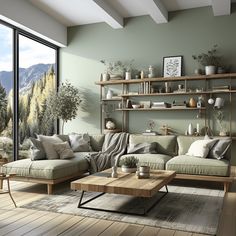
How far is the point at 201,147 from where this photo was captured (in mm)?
5109

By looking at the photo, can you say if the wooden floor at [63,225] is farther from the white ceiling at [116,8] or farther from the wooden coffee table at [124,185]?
the white ceiling at [116,8]

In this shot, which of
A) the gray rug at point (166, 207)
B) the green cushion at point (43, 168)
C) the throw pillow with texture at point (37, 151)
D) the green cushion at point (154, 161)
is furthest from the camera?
the green cushion at point (154, 161)

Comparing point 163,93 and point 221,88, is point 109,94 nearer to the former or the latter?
point 163,93

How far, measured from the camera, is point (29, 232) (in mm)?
2957

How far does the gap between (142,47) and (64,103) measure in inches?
85.7

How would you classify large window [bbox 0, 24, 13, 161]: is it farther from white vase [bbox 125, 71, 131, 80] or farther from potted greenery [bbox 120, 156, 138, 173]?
potted greenery [bbox 120, 156, 138, 173]

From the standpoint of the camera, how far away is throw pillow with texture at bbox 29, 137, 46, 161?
4902 millimetres

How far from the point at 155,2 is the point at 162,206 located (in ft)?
12.4

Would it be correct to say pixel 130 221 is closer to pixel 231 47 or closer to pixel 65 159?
pixel 65 159

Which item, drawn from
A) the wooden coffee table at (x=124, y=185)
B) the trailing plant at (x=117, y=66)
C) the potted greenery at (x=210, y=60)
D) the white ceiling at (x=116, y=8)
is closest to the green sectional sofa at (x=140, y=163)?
the wooden coffee table at (x=124, y=185)

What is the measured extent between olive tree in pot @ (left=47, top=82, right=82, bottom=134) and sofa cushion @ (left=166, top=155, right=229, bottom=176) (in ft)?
9.73

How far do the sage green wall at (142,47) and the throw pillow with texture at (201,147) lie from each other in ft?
4.57

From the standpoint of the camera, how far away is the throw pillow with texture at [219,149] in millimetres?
5012

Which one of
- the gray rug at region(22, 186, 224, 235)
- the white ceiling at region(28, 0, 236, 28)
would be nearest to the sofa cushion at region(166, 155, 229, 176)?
the gray rug at region(22, 186, 224, 235)
